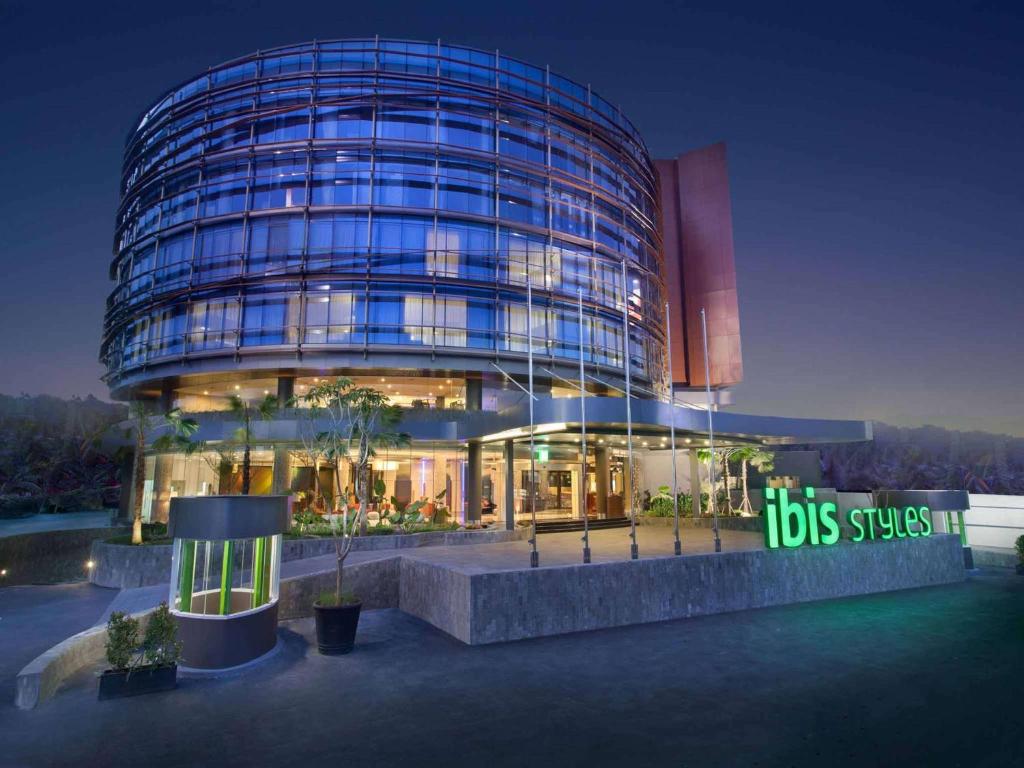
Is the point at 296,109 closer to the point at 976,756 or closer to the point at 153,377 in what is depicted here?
the point at 153,377

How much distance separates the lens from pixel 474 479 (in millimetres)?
36406

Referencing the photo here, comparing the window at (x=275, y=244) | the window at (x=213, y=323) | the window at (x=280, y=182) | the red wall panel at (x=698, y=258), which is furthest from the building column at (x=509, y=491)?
the red wall panel at (x=698, y=258)

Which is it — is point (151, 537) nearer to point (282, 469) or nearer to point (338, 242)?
point (282, 469)

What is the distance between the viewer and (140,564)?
1014 inches

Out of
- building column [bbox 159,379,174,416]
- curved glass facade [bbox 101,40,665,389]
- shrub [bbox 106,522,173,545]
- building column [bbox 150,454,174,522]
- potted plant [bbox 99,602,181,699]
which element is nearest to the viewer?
potted plant [bbox 99,602,181,699]

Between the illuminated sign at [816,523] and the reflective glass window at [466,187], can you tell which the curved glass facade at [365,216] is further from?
the illuminated sign at [816,523]

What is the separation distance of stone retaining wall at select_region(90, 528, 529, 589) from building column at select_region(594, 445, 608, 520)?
52.0 ft

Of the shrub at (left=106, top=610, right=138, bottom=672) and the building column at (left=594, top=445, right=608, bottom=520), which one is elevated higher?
the building column at (left=594, top=445, right=608, bottom=520)

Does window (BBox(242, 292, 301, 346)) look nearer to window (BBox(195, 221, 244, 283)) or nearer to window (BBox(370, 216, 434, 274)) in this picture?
window (BBox(195, 221, 244, 283))

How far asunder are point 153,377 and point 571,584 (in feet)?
131

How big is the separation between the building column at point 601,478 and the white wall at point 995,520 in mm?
21353

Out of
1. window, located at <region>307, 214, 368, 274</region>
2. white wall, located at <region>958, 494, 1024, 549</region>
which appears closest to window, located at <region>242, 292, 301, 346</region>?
window, located at <region>307, 214, 368, 274</region>

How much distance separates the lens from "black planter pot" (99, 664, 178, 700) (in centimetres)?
1177

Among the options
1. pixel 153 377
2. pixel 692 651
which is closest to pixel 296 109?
pixel 153 377
